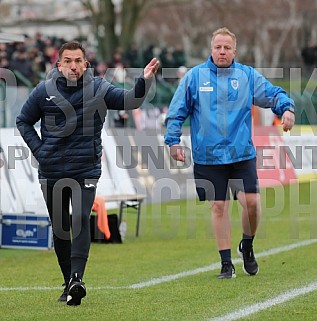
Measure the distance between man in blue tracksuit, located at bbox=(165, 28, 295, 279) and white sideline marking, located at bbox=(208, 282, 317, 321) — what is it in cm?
101

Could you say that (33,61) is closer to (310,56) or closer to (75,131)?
(310,56)

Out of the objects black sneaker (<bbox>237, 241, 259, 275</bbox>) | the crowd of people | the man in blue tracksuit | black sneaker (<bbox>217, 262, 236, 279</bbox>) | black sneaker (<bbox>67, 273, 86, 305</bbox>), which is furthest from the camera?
the crowd of people

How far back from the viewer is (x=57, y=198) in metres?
8.09

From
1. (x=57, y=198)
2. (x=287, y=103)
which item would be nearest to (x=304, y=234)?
(x=287, y=103)

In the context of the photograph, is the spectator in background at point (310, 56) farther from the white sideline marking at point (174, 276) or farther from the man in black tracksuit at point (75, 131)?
the man in black tracksuit at point (75, 131)

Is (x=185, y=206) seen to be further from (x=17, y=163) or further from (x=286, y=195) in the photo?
(x=17, y=163)

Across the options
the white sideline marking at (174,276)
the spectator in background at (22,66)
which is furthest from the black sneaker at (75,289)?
the spectator in background at (22,66)

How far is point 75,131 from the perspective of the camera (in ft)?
25.8

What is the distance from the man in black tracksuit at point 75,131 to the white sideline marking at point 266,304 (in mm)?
1172

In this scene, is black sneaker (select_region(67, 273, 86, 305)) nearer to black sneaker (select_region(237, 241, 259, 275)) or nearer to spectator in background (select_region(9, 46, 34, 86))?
black sneaker (select_region(237, 241, 259, 275))

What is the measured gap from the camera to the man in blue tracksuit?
9.21 m

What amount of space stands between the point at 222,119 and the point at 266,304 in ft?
6.69

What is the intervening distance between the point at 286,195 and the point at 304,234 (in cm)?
627

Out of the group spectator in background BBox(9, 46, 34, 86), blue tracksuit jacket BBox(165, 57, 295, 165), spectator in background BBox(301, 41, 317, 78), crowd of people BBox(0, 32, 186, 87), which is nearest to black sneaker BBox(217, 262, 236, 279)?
blue tracksuit jacket BBox(165, 57, 295, 165)
